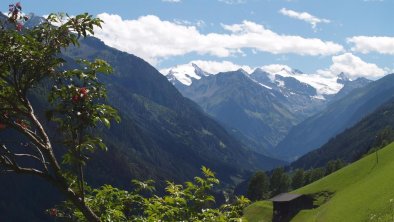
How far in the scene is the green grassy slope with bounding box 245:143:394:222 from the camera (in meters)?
70.4

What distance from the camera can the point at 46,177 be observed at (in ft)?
36.1

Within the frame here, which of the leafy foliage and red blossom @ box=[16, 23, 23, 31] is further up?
red blossom @ box=[16, 23, 23, 31]

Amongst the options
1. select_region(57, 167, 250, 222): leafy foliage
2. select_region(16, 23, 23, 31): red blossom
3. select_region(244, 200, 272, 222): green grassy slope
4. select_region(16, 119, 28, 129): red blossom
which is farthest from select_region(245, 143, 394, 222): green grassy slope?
select_region(16, 23, 23, 31): red blossom

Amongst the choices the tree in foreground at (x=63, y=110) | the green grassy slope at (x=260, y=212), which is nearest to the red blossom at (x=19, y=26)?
the tree in foreground at (x=63, y=110)

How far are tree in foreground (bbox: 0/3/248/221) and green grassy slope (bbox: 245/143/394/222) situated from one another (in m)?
49.1

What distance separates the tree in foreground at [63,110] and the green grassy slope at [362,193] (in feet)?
161

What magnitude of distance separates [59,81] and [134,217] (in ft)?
13.5

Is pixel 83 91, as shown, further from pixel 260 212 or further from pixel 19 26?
pixel 260 212

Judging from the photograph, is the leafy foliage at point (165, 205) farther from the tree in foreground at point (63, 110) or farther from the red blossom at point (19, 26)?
the red blossom at point (19, 26)

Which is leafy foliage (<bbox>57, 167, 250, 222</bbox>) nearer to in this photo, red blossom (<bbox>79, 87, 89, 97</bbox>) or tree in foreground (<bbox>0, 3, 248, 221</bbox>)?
tree in foreground (<bbox>0, 3, 248, 221</bbox>)

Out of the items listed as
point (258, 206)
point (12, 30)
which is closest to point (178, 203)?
point (12, 30)

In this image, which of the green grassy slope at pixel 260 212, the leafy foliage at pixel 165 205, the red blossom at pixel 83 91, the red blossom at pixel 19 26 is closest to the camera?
the red blossom at pixel 83 91

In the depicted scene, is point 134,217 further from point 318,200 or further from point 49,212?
point 318,200

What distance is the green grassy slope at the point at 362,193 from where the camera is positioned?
70375 millimetres
